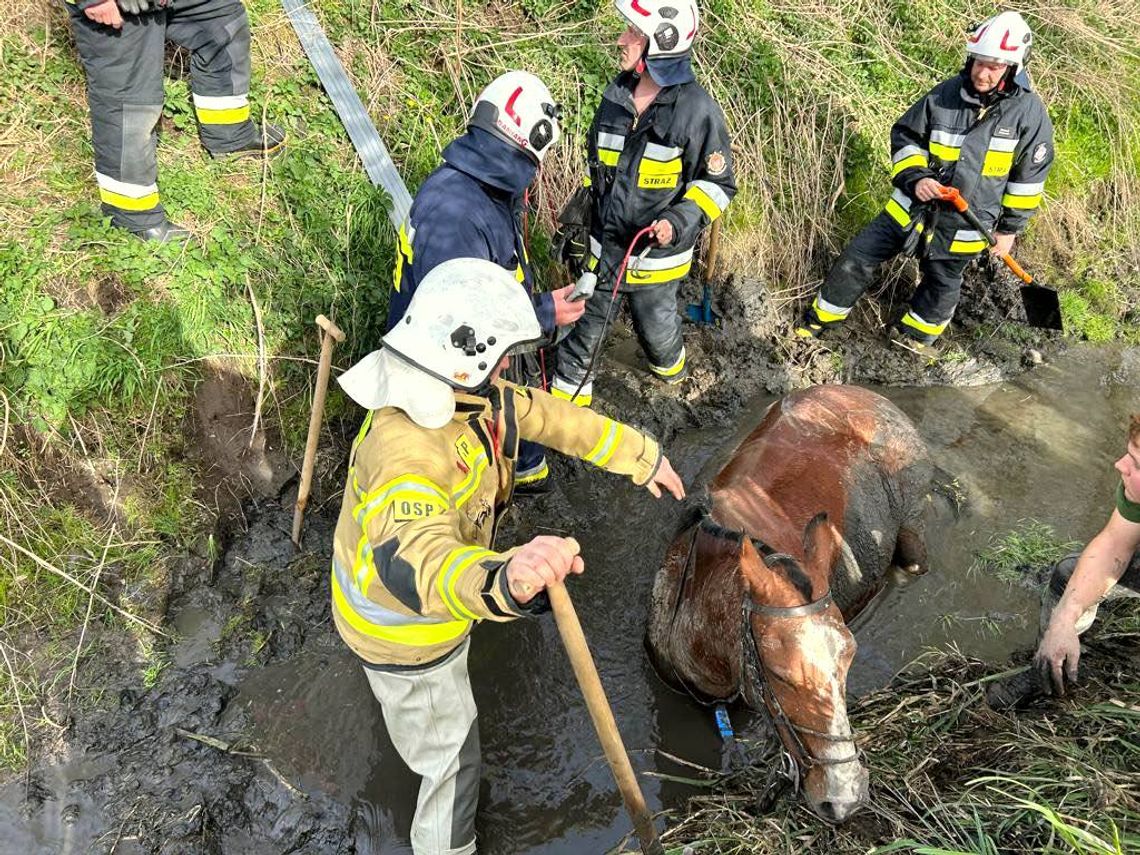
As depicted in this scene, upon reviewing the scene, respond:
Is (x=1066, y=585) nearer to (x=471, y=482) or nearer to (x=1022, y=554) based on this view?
(x=1022, y=554)

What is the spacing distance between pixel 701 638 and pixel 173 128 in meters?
4.31

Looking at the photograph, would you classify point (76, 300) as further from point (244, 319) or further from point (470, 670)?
point (470, 670)

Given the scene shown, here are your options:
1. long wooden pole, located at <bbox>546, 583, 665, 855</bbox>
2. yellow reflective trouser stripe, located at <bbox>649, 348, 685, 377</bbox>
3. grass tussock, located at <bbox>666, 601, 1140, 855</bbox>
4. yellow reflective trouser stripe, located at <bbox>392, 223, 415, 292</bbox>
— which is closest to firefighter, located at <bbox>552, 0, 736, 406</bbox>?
yellow reflective trouser stripe, located at <bbox>649, 348, 685, 377</bbox>

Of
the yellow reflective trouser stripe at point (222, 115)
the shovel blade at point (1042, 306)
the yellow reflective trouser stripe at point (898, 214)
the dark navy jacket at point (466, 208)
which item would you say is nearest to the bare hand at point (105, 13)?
the yellow reflective trouser stripe at point (222, 115)

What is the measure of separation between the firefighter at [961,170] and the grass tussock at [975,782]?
307 centimetres

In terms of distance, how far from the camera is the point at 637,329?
498 centimetres

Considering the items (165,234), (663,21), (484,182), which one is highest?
(663,21)

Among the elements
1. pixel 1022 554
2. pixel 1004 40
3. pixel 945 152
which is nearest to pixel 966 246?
pixel 945 152

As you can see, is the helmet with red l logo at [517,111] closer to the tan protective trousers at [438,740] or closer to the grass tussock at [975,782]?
the tan protective trousers at [438,740]

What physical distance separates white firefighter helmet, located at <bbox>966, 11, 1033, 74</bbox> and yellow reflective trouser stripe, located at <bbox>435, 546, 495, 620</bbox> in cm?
472

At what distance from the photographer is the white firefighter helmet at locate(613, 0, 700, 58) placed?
12.8 ft

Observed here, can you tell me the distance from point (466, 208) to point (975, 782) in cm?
290

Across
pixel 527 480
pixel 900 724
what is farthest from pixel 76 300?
pixel 900 724

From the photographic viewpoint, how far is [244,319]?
4195mm
